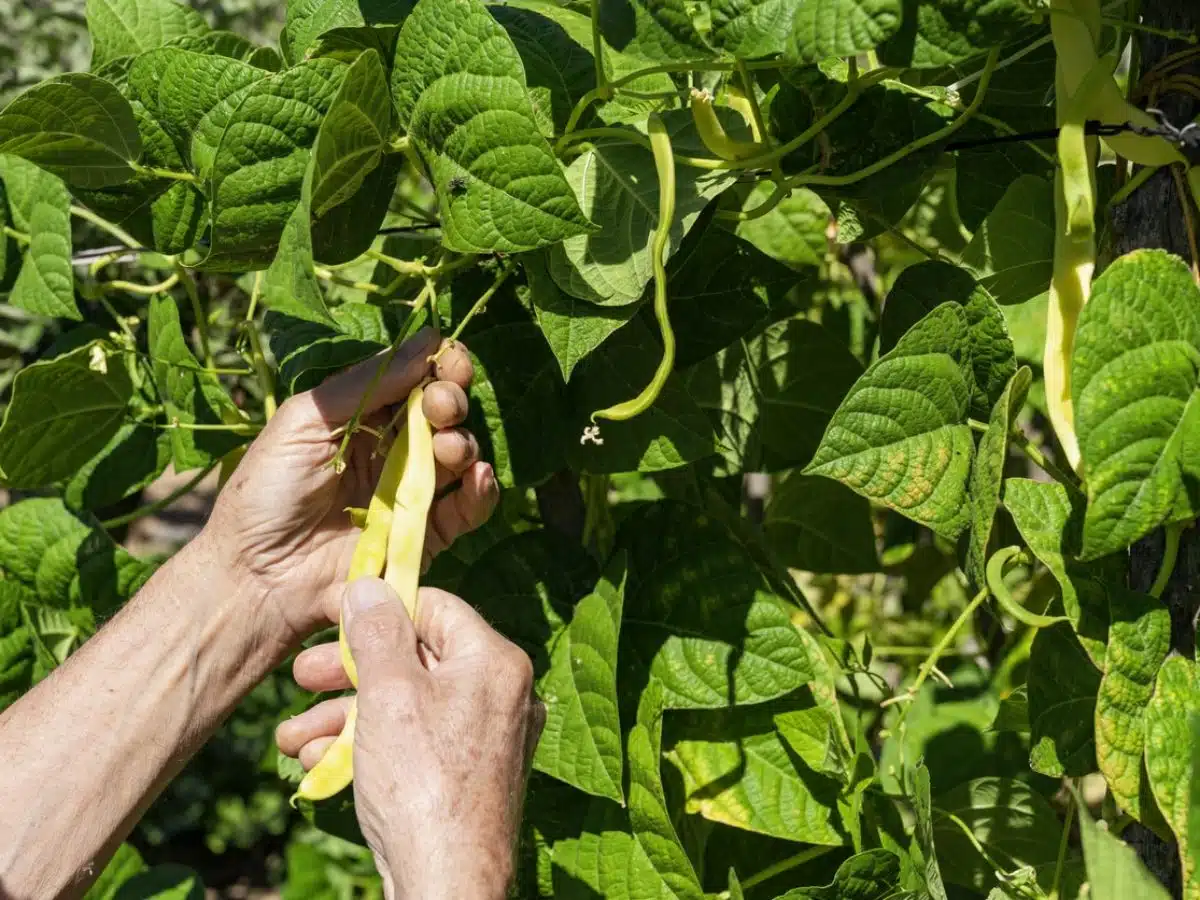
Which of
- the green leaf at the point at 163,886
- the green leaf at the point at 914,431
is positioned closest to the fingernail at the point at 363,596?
the green leaf at the point at 914,431

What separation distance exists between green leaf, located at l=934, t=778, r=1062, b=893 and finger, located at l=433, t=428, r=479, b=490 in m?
0.51

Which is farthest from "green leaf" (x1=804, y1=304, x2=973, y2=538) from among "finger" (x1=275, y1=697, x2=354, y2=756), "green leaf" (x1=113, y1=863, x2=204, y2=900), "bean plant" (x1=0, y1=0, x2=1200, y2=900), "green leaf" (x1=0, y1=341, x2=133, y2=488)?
"green leaf" (x1=113, y1=863, x2=204, y2=900)

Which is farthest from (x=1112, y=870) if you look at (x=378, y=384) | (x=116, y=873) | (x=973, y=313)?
(x=116, y=873)

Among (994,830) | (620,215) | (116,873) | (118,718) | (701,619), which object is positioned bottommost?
(116,873)

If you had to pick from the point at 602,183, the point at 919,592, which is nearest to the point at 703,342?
the point at 602,183

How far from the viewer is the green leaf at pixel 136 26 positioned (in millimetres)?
990

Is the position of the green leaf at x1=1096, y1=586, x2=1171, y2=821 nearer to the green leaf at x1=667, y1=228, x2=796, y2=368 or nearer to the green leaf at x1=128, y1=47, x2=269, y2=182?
the green leaf at x1=667, y1=228, x2=796, y2=368

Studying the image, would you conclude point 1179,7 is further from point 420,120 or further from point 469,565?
point 469,565

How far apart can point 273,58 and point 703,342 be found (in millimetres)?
409

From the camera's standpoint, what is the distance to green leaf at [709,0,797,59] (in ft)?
2.08

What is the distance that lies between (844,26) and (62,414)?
2.64 feet

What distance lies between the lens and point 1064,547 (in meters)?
Result: 0.73

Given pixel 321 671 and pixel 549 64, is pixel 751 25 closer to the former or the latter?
pixel 549 64

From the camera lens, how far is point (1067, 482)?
77 centimetres
